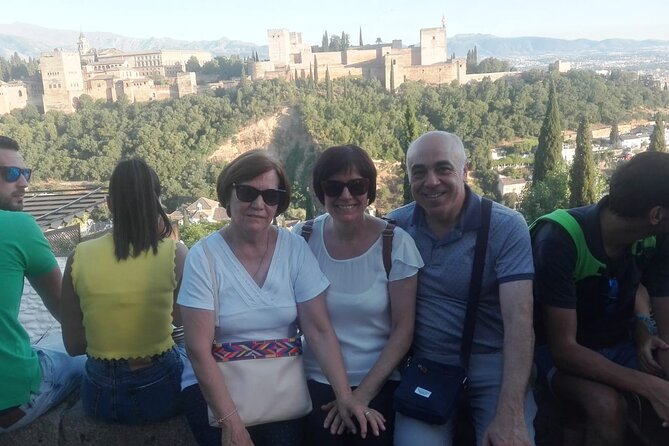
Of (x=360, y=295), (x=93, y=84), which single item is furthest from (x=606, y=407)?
(x=93, y=84)

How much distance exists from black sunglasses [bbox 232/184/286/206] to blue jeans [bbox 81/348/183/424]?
510mm

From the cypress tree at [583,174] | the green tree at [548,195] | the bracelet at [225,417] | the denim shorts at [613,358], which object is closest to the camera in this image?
the bracelet at [225,417]

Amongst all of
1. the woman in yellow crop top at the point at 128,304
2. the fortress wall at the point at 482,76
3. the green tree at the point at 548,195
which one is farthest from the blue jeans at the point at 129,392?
the fortress wall at the point at 482,76

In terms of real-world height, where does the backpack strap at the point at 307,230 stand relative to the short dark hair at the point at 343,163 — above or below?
below

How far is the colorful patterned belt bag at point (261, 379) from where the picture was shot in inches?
56.4

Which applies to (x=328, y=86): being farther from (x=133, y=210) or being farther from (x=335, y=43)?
(x=133, y=210)

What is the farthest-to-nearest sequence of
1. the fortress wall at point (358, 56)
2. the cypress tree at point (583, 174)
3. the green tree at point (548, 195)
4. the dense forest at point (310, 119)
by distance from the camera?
the fortress wall at point (358, 56) → the dense forest at point (310, 119) → the green tree at point (548, 195) → the cypress tree at point (583, 174)

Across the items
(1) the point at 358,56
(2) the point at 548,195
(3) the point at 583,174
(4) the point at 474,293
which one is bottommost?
(2) the point at 548,195

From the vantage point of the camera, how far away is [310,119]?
1391 inches

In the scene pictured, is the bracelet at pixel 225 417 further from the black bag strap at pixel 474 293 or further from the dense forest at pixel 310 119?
the dense forest at pixel 310 119

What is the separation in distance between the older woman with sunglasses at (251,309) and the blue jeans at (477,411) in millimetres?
127

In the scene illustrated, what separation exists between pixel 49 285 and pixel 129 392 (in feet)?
1.26

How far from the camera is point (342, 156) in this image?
65.1 inches

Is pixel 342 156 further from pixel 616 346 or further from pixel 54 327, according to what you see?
pixel 54 327
